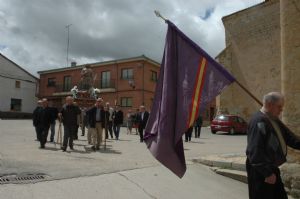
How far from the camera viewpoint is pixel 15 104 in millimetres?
47938

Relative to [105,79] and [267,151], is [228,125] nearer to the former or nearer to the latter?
[105,79]

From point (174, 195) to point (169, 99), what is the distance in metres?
2.50

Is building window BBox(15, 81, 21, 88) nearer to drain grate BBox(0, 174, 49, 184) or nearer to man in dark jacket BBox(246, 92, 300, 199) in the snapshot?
drain grate BBox(0, 174, 49, 184)

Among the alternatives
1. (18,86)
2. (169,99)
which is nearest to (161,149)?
(169,99)

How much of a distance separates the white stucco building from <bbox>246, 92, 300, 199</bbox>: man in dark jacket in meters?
45.5

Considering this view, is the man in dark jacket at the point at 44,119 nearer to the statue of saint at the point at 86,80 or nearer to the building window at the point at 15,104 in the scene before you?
the statue of saint at the point at 86,80

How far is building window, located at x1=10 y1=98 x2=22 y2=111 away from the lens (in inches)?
1865

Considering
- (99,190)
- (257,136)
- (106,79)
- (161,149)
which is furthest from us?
(106,79)

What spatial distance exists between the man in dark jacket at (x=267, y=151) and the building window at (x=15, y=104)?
46.9 metres

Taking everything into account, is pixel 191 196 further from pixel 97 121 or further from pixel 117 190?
pixel 97 121

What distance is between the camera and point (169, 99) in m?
4.70

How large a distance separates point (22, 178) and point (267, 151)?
4579mm

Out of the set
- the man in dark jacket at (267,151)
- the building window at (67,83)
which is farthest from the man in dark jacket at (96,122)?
the building window at (67,83)

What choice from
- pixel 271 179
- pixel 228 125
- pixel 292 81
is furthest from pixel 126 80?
pixel 271 179
